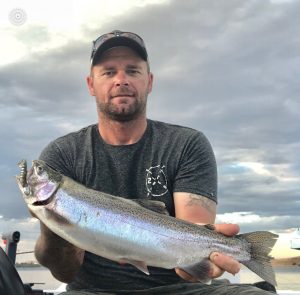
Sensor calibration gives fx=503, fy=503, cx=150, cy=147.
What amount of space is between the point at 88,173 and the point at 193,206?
1.26 metres

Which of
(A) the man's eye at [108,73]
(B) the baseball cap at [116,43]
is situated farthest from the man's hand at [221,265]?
(B) the baseball cap at [116,43]

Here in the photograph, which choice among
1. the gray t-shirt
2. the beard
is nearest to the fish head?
the gray t-shirt

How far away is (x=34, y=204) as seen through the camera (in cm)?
429

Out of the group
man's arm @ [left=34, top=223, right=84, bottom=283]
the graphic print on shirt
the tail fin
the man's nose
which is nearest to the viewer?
the tail fin

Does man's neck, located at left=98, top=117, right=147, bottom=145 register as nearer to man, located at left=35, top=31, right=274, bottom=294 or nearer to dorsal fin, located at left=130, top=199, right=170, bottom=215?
man, located at left=35, top=31, right=274, bottom=294

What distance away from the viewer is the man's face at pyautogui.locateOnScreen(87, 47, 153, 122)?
5.79m

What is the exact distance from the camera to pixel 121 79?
5793mm

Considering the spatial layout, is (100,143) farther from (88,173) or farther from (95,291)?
(95,291)

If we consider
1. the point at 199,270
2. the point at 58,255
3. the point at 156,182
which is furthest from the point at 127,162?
the point at 199,270

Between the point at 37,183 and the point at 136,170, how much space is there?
1618mm

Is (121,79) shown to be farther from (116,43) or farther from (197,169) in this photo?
(197,169)

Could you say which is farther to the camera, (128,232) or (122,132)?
(122,132)

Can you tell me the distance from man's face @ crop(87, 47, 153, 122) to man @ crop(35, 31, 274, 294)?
0.04ft

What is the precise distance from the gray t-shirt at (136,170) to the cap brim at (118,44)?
0.92 meters
